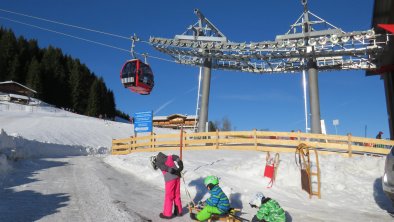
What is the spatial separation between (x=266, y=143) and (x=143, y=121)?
343 inches

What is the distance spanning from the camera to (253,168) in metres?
13.3

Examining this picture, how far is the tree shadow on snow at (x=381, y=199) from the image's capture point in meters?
10.4

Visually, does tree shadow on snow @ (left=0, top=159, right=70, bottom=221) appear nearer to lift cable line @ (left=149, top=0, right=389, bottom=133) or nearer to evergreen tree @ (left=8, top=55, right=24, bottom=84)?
lift cable line @ (left=149, top=0, right=389, bottom=133)

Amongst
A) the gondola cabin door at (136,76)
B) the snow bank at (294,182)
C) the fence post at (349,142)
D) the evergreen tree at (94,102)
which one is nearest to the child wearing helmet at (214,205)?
the snow bank at (294,182)

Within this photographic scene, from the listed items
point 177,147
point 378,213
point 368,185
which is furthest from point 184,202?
point 177,147

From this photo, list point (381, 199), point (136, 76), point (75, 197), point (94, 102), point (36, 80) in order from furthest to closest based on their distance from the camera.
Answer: point (94, 102) < point (36, 80) < point (136, 76) < point (381, 199) < point (75, 197)

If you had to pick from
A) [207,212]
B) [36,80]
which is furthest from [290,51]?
[36,80]

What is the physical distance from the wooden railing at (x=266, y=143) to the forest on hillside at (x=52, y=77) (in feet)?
213

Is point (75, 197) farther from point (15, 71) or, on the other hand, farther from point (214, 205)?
point (15, 71)

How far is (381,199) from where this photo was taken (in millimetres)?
11289

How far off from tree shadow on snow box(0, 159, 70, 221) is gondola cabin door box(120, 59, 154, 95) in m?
9.65

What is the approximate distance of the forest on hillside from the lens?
83938 millimetres

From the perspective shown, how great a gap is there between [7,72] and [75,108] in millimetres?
17866

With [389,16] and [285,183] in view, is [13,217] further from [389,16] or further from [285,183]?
[389,16]
